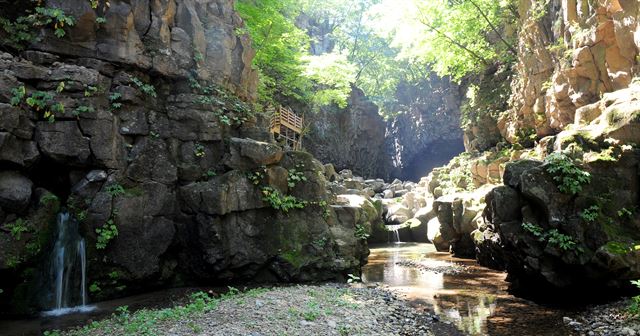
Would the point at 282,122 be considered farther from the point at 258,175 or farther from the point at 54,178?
the point at 54,178

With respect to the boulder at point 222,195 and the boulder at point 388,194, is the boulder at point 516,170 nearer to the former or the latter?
the boulder at point 222,195

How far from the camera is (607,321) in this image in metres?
8.63

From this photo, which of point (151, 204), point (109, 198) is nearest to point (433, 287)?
point (151, 204)

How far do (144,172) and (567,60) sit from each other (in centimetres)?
1845

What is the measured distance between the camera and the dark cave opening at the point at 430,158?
50125 mm

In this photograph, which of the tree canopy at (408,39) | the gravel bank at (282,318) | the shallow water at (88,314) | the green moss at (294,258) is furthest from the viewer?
the tree canopy at (408,39)

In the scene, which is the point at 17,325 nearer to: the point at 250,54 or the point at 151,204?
the point at 151,204

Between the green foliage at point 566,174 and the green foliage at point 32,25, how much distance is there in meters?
14.9

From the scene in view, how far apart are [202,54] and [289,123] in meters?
12.5

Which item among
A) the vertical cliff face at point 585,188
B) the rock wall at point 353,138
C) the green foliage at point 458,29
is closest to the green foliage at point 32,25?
the vertical cliff face at point 585,188

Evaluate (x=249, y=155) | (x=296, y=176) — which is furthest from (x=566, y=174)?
(x=249, y=155)

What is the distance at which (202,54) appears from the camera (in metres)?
15.6

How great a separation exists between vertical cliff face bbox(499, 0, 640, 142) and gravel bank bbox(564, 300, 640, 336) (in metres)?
7.41

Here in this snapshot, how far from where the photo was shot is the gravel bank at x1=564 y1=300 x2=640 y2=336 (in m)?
8.04
